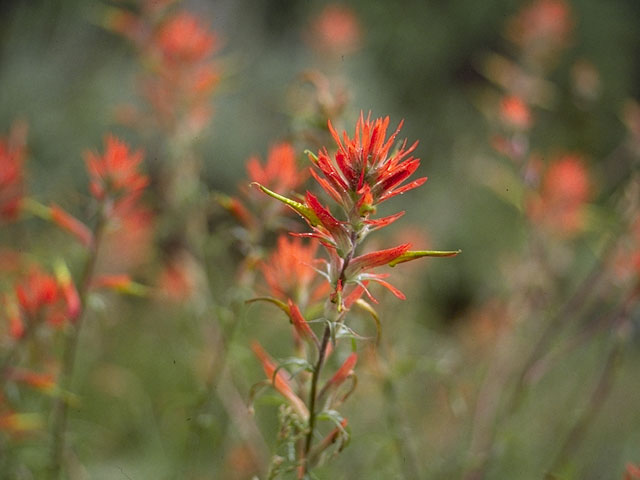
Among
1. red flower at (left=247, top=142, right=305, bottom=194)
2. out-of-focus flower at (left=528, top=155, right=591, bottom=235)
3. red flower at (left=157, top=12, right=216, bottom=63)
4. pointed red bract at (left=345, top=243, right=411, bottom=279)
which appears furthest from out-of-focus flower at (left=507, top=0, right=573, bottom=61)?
pointed red bract at (left=345, top=243, right=411, bottom=279)

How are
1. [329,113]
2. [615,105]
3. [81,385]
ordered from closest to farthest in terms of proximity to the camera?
1. [329,113]
2. [81,385]
3. [615,105]

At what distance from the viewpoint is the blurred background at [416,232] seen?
3.06 ft

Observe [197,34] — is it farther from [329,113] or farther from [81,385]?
[81,385]

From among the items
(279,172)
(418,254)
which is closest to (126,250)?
(279,172)

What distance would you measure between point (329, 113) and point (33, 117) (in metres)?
2.05

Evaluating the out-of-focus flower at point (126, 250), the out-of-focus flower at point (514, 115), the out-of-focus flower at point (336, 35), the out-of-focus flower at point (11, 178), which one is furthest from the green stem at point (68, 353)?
the out-of-focus flower at point (336, 35)

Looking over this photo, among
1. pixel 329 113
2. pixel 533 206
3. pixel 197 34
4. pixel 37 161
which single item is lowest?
pixel 329 113

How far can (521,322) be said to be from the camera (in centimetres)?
106

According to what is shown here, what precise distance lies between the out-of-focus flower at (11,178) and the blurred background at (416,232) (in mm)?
91

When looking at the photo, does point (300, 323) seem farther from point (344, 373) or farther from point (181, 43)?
point (181, 43)

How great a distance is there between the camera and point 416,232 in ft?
5.41

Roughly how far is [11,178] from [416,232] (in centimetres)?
107

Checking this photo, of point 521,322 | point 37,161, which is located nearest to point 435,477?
point 521,322

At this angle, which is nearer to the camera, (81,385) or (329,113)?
(329,113)
